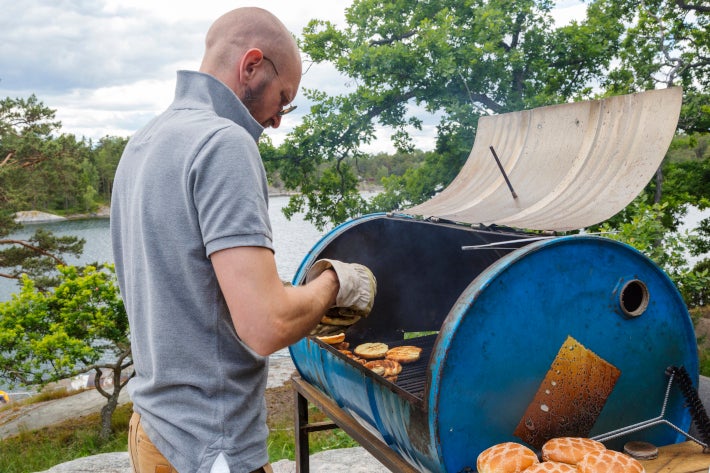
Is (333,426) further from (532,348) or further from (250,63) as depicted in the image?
(250,63)

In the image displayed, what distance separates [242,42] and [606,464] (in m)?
1.53

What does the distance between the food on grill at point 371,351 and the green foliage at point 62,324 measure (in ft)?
17.7

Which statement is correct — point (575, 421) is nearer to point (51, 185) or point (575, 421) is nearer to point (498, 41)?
point (498, 41)

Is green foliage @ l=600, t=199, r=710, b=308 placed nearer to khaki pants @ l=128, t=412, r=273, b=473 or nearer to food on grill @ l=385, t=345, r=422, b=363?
food on grill @ l=385, t=345, r=422, b=363

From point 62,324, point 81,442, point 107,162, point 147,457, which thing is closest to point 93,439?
point 81,442

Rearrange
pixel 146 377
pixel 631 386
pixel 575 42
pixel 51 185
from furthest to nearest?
pixel 51 185
pixel 575 42
pixel 631 386
pixel 146 377

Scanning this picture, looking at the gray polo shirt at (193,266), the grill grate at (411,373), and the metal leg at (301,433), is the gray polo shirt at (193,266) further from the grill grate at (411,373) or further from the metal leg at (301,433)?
the metal leg at (301,433)

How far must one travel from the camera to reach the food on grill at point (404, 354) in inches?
107

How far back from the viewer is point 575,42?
7875 millimetres

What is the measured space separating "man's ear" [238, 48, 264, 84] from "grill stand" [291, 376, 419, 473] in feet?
4.63

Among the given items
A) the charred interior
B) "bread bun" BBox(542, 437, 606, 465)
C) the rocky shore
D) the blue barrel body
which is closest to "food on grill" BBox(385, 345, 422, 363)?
the charred interior

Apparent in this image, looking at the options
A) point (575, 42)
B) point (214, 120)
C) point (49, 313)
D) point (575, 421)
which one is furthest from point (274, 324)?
point (575, 42)

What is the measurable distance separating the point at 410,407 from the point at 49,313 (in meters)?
7.11

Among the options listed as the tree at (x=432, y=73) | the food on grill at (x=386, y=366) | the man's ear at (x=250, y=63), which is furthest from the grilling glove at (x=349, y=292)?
the tree at (x=432, y=73)
